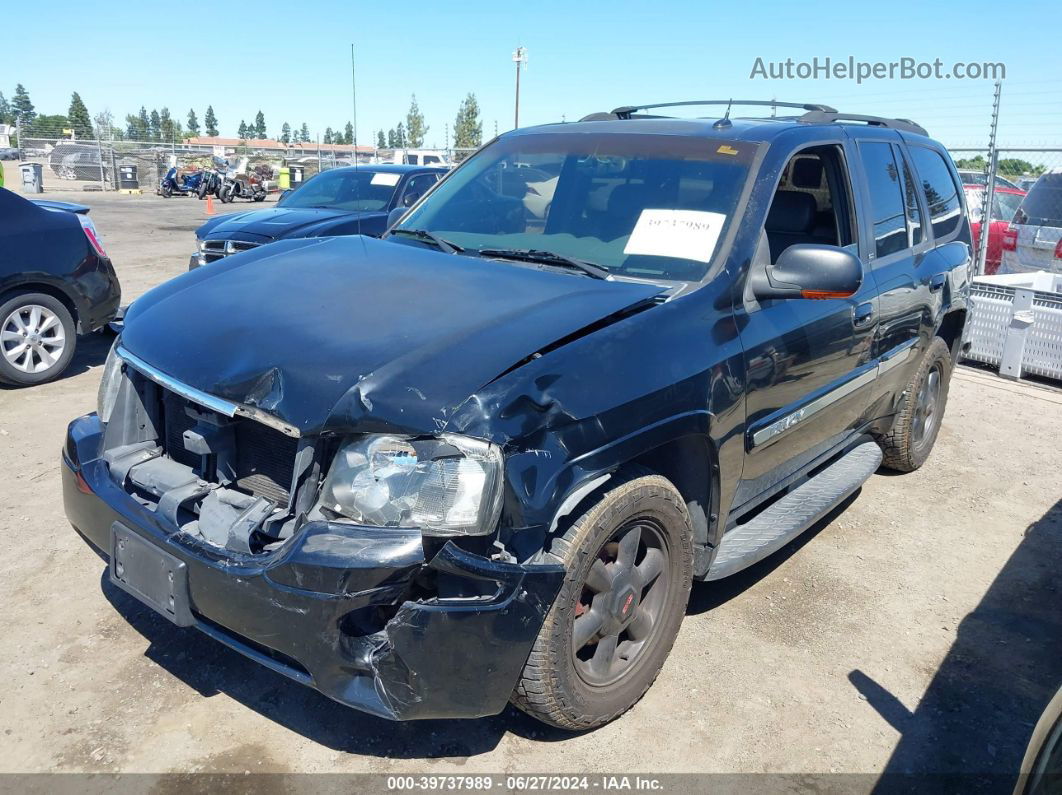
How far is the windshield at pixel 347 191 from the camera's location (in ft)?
33.1

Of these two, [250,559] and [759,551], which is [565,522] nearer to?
[250,559]

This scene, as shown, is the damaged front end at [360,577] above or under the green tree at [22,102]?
under

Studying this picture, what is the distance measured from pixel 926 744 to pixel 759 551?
869 mm

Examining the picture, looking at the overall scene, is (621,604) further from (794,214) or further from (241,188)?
(241,188)

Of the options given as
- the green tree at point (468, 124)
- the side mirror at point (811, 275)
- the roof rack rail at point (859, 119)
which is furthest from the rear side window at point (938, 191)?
the green tree at point (468, 124)

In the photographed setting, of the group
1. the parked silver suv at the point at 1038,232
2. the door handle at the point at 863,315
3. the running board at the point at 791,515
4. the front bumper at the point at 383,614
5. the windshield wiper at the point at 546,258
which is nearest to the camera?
the front bumper at the point at 383,614

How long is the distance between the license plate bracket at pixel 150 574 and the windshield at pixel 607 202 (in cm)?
179

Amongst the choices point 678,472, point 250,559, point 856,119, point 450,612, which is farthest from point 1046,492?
point 250,559

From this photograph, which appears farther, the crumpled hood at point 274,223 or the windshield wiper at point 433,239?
the crumpled hood at point 274,223

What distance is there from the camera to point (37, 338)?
21.3 feet

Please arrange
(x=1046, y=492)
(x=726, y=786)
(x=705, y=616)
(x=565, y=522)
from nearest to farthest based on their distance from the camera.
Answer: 1. (x=565, y=522)
2. (x=726, y=786)
3. (x=705, y=616)
4. (x=1046, y=492)

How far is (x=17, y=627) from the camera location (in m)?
3.36

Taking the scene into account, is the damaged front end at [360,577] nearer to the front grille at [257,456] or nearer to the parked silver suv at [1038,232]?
the front grille at [257,456]

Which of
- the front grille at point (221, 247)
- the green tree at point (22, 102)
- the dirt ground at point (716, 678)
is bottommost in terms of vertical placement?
the dirt ground at point (716, 678)
